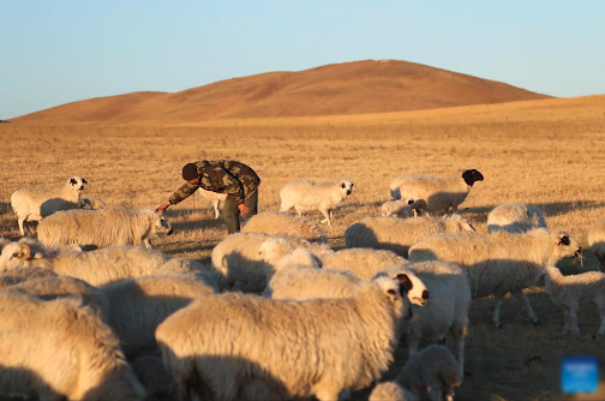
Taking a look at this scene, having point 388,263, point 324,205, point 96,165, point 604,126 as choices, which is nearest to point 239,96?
point 604,126

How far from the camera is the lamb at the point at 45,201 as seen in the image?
57.1 feet

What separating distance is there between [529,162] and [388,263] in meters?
27.7

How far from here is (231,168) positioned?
13.8 m

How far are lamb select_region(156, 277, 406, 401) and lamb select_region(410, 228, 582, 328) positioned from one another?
3825 millimetres

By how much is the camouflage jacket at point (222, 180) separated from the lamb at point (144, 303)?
5.73 m

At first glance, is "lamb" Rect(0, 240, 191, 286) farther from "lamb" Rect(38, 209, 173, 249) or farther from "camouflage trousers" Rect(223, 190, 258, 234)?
"camouflage trousers" Rect(223, 190, 258, 234)

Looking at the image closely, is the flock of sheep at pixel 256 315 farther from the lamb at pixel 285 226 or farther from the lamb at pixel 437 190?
the lamb at pixel 437 190

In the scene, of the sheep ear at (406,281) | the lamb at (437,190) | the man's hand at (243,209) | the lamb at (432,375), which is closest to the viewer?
the lamb at (432,375)

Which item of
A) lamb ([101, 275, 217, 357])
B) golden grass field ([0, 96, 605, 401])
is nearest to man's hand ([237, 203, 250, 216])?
golden grass field ([0, 96, 605, 401])

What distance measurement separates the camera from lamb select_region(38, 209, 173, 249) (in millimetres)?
12594

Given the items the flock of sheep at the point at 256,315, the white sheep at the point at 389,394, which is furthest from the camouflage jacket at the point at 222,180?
the white sheep at the point at 389,394

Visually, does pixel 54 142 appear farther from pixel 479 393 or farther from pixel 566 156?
pixel 479 393

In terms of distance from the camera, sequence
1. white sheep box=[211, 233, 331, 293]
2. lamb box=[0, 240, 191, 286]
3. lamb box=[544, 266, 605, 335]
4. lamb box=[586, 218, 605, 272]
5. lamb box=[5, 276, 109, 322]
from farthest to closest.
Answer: lamb box=[586, 218, 605, 272] < white sheep box=[211, 233, 331, 293] < lamb box=[544, 266, 605, 335] < lamb box=[0, 240, 191, 286] < lamb box=[5, 276, 109, 322]

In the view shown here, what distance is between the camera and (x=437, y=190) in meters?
18.5
